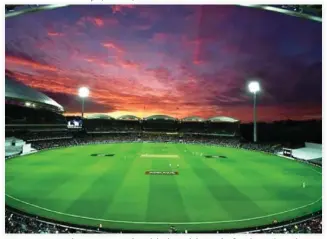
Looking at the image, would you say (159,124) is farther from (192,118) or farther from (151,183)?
(151,183)

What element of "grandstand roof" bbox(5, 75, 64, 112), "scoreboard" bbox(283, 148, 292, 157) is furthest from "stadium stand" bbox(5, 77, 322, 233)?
"scoreboard" bbox(283, 148, 292, 157)

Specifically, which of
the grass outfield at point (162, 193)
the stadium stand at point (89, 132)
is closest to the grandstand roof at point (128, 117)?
the stadium stand at point (89, 132)

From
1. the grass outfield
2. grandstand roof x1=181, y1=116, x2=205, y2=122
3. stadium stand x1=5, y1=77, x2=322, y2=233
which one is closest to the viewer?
stadium stand x1=5, y1=77, x2=322, y2=233

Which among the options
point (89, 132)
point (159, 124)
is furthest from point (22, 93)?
point (159, 124)

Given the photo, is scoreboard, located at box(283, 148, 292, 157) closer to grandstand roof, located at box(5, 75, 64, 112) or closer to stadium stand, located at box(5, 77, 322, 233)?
stadium stand, located at box(5, 77, 322, 233)

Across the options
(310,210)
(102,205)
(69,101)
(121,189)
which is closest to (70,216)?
(102,205)

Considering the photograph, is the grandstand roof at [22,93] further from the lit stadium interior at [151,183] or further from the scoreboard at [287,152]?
the scoreboard at [287,152]
